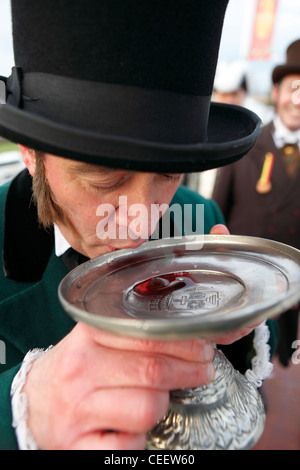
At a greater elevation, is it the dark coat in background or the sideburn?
the sideburn

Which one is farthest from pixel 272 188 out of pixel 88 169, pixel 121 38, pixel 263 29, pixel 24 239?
pixel 263 29

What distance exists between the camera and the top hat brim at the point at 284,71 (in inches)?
190

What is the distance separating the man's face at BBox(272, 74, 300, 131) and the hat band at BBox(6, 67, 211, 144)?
13.1 ft

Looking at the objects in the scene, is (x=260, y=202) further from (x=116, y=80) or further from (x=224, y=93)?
(x=116, y=80)

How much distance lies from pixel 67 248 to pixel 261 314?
127 centimetres

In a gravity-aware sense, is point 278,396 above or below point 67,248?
below

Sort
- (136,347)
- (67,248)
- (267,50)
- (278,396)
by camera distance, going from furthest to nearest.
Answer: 1. (267,50)
2. (278,396)
3. (67,248)
4. (136,347)

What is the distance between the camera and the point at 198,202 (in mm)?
2805

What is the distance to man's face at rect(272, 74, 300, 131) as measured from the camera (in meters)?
4.91

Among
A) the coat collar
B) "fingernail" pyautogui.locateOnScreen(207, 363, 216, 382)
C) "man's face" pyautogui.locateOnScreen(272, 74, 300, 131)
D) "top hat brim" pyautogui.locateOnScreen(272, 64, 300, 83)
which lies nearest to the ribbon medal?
"man's face" pyautogui.locateOnScreen(272, 74, 300, 131)

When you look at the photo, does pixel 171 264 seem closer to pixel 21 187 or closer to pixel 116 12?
pixel 116 12

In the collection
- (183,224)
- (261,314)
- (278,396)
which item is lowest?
(278,396)

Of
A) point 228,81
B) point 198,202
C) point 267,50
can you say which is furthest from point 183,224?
point 267,50

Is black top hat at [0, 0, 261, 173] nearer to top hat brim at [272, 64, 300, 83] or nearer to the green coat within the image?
the green coat
